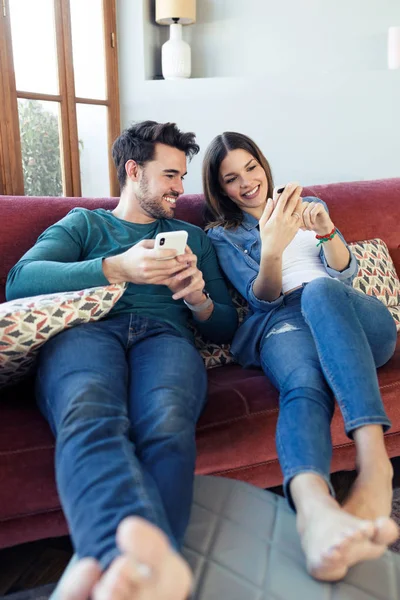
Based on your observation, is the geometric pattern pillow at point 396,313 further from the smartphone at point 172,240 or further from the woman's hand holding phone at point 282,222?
the smartphone at point 172,240

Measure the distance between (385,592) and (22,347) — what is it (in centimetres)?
83

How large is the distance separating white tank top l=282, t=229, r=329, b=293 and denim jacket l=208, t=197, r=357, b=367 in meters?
0.03

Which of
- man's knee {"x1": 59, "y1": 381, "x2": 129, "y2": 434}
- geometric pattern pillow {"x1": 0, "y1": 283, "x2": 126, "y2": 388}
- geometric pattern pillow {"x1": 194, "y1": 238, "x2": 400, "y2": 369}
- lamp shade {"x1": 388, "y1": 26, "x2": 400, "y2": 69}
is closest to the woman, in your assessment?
geometric pattern pillow {"x1": 194, "y1": 238, "x2": 400, "y2": 369}

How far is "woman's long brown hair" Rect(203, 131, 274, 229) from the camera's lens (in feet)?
5.85

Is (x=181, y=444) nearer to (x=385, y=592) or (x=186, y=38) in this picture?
(x=385, y=592)

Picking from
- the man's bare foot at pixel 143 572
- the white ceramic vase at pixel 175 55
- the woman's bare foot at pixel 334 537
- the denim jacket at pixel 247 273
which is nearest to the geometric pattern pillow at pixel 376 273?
the denim jacket at pixel 247 273

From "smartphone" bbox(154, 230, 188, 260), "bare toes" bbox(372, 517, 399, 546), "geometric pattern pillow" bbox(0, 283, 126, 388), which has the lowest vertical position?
"bare toes" bbox(372, 517, 399, 546)

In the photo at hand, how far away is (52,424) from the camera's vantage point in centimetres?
110

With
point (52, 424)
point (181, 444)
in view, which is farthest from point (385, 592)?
point (52, 424)

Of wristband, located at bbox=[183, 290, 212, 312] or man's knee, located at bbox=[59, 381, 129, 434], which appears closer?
man's knee, located at bbox=[59, 381, 129, 434]

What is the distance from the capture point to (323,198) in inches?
81.9

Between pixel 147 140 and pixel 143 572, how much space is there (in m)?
1.34

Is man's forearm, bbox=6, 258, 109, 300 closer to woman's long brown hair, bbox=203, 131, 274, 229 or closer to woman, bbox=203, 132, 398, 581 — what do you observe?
woman, bbox=203, 132, 398, 581

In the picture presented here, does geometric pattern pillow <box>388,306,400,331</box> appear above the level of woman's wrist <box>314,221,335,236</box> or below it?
below
